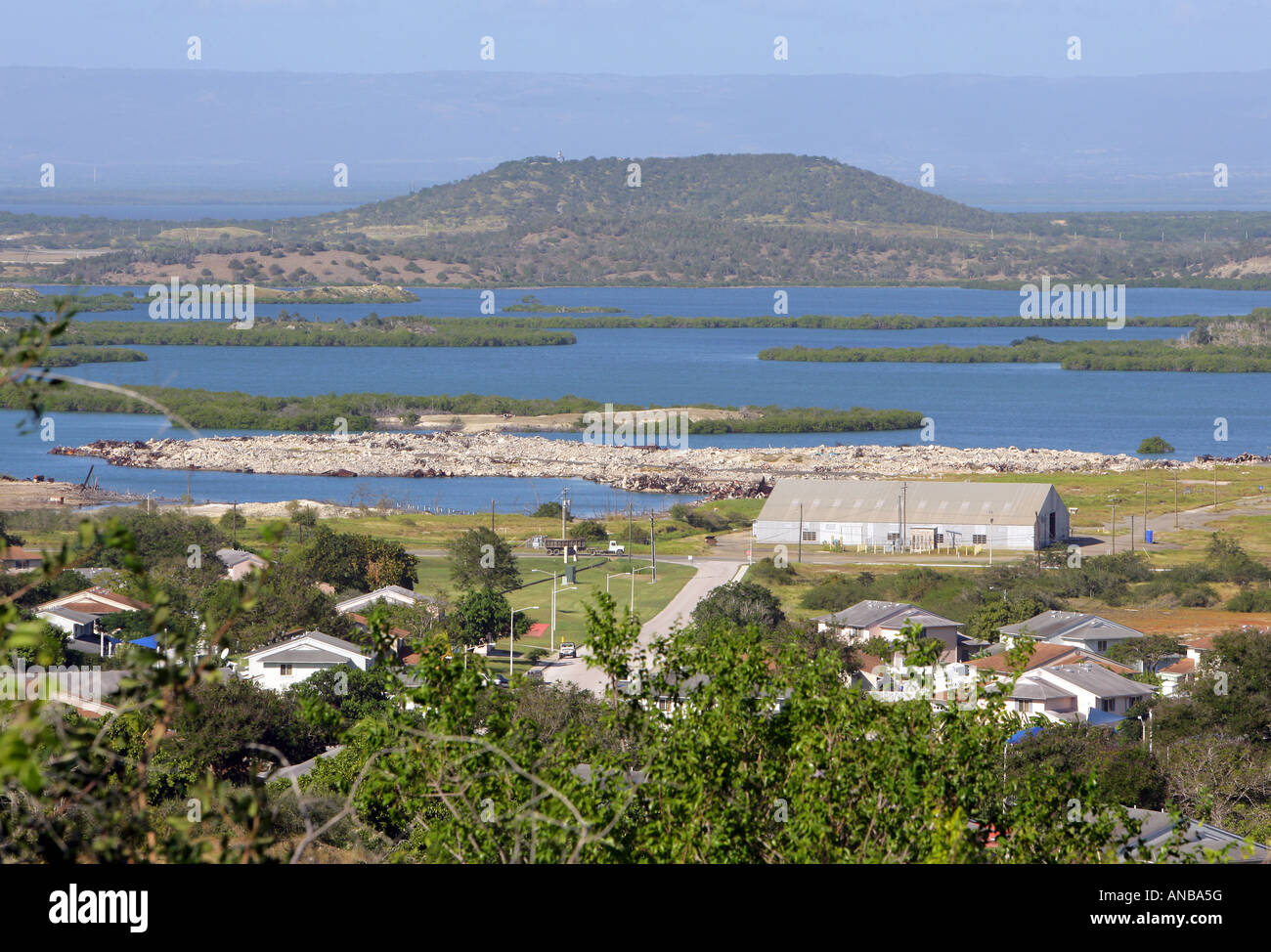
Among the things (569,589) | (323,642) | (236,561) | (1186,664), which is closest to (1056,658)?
(1186,664)

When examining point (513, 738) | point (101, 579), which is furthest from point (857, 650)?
point (513, 738)

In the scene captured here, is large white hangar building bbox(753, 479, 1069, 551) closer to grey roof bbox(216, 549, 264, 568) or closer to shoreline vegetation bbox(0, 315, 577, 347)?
grey roof bbox(216, 549, 264, 568)

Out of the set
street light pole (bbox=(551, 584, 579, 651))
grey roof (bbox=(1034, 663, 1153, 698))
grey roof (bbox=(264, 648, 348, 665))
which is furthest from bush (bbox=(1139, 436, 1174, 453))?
grey roof (bbox=(264, 648, 348, 665))

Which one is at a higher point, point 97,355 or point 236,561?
point 97,355

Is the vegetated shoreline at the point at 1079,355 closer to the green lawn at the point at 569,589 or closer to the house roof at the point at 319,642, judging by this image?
the green lawn at the point at 569,589

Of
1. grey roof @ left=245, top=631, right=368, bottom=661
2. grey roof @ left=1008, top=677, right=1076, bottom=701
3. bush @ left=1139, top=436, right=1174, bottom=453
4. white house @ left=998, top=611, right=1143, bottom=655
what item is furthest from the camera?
bush @ left=1139, top=436, right=1174, bottom=453

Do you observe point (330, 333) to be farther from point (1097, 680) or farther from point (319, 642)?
point (1097, 680)

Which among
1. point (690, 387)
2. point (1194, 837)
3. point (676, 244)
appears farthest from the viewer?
point (676, 244)
